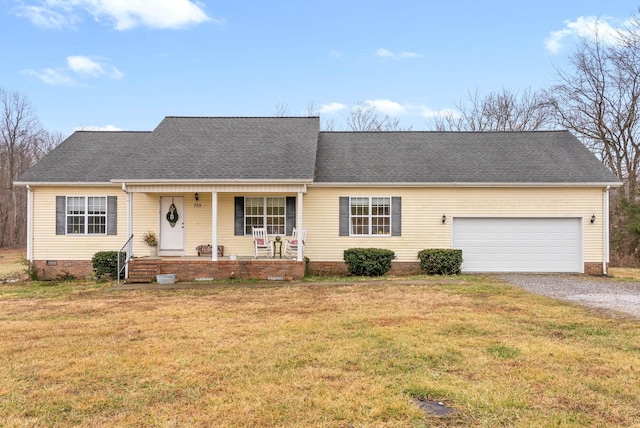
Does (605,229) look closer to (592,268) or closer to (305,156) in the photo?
(592,268)

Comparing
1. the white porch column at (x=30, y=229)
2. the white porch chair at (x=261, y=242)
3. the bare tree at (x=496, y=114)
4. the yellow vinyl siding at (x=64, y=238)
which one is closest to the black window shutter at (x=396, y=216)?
the white porch chair at (x=261, y=242)

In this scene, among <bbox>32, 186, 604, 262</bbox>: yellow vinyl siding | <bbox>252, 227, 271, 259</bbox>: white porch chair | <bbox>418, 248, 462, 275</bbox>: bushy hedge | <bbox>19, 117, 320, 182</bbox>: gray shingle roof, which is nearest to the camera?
<bbox>19, 117, 320, 182</bbox>: gray shingle roof

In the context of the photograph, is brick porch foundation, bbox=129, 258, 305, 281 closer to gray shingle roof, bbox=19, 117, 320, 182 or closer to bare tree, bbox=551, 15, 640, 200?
gray shingle roof, bbox=19, 117, 320, 182

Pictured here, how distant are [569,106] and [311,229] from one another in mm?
18432

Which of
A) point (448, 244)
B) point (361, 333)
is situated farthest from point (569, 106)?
point (361, 333)

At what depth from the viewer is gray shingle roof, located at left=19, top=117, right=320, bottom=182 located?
1301 centimetres

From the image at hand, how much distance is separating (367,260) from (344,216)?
5.40ft

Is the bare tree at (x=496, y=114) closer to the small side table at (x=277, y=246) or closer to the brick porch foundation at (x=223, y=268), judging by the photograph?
the small side table at (x=277, y=246)

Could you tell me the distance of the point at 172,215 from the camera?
46.7 feet

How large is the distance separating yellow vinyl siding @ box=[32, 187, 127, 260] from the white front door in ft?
3.96

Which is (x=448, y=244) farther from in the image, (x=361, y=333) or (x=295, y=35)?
(x=295, y=35)

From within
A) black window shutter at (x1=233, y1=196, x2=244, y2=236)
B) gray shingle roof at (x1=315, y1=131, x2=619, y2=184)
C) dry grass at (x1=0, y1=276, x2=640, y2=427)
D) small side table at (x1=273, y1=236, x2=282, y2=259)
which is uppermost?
gray shingle roof at (x1=315, y1=131, x2=619, y2=184)

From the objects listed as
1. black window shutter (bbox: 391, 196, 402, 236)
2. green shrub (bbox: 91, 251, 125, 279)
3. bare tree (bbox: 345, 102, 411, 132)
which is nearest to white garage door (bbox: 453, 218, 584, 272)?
black window shutter (bbox: 391, 196, 402, 236)

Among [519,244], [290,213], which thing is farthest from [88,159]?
[519,244]
